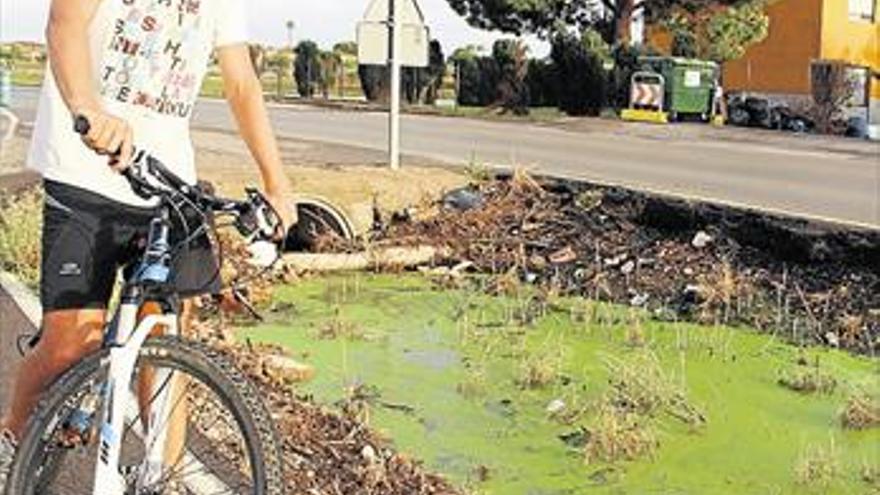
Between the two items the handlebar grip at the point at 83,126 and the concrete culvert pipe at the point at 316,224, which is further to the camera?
the concrete culvert pipe at the point at 316,224

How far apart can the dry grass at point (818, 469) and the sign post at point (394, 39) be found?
1016 centimetres

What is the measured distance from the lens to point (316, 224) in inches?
533

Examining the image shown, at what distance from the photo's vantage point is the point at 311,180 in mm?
14570

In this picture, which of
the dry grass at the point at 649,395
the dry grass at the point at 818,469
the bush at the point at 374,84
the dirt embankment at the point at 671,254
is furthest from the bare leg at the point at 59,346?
the bush at the point at 374,84

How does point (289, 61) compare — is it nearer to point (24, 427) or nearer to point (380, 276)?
point (380, 276)

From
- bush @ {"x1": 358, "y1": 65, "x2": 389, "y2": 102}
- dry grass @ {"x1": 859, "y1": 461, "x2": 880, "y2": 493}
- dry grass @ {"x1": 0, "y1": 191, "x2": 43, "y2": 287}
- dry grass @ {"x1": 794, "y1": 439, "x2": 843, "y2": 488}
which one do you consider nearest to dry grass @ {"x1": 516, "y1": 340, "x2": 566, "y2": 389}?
dry grass @ {"x1": 794, "y1": 439, "x2": 843, "y2": 488}

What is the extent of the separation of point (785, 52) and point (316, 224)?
35.9 metres

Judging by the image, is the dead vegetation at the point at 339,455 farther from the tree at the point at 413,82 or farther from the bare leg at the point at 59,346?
the tree at the point at 413,82

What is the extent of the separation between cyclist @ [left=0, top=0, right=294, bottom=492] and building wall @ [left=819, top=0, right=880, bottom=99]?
141 feet

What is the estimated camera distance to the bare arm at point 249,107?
392cm

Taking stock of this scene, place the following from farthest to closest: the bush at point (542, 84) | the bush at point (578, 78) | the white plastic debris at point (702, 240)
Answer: the bush at point (542, 84) → the bush at point (578, 78) → the white plastic debris at point (702, 240)

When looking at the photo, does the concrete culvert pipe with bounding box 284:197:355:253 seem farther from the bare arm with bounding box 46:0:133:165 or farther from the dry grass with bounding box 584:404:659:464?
the bare arm with bounding box 46:0:133:165

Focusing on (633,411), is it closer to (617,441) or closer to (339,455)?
(617,441)

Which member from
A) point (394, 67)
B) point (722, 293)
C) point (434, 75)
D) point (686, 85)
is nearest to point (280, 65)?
point (434, 75)
